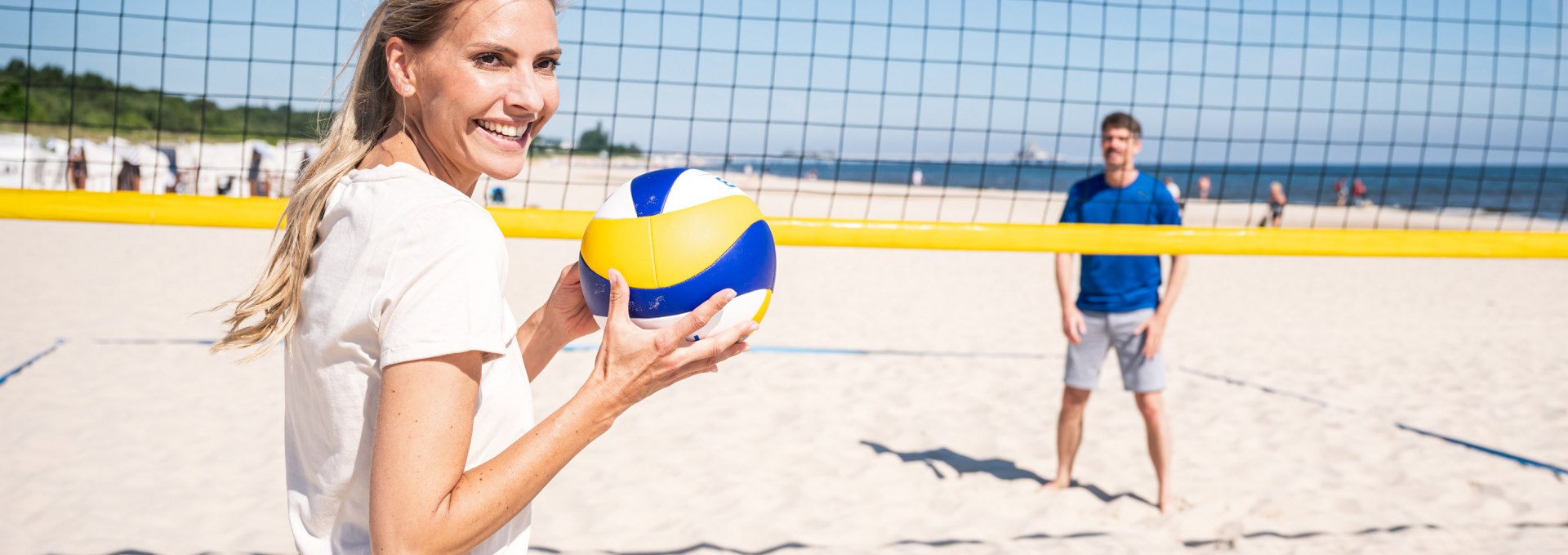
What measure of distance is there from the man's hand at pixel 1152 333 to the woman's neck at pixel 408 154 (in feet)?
11.1

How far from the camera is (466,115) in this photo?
1.26 meters

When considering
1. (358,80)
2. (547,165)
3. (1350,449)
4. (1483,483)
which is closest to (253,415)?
(358,80)

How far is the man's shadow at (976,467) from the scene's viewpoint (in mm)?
4406

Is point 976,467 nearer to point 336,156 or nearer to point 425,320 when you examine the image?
point 336,156

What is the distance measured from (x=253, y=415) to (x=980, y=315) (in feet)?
19.2

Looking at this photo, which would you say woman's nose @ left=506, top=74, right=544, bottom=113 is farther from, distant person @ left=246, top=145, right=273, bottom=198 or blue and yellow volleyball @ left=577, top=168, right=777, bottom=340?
distant person @ left=246, top=145, right=273, bottom=198

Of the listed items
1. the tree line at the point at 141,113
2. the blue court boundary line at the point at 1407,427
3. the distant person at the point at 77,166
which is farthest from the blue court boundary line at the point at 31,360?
the blue court boundary line at the point at 1407,427

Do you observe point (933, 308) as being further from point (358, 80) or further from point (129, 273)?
point (358, 80)

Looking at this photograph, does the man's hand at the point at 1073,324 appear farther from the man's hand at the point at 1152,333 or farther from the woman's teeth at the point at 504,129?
the woman's teeth at the point at 504,129

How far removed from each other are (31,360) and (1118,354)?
5688mm

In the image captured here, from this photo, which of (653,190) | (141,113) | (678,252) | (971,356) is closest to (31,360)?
(971,356)

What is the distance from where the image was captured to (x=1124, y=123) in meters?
4.24

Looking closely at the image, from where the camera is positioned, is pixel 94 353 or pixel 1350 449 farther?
pixel 94 353

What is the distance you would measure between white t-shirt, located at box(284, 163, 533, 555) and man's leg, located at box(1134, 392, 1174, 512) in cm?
336
